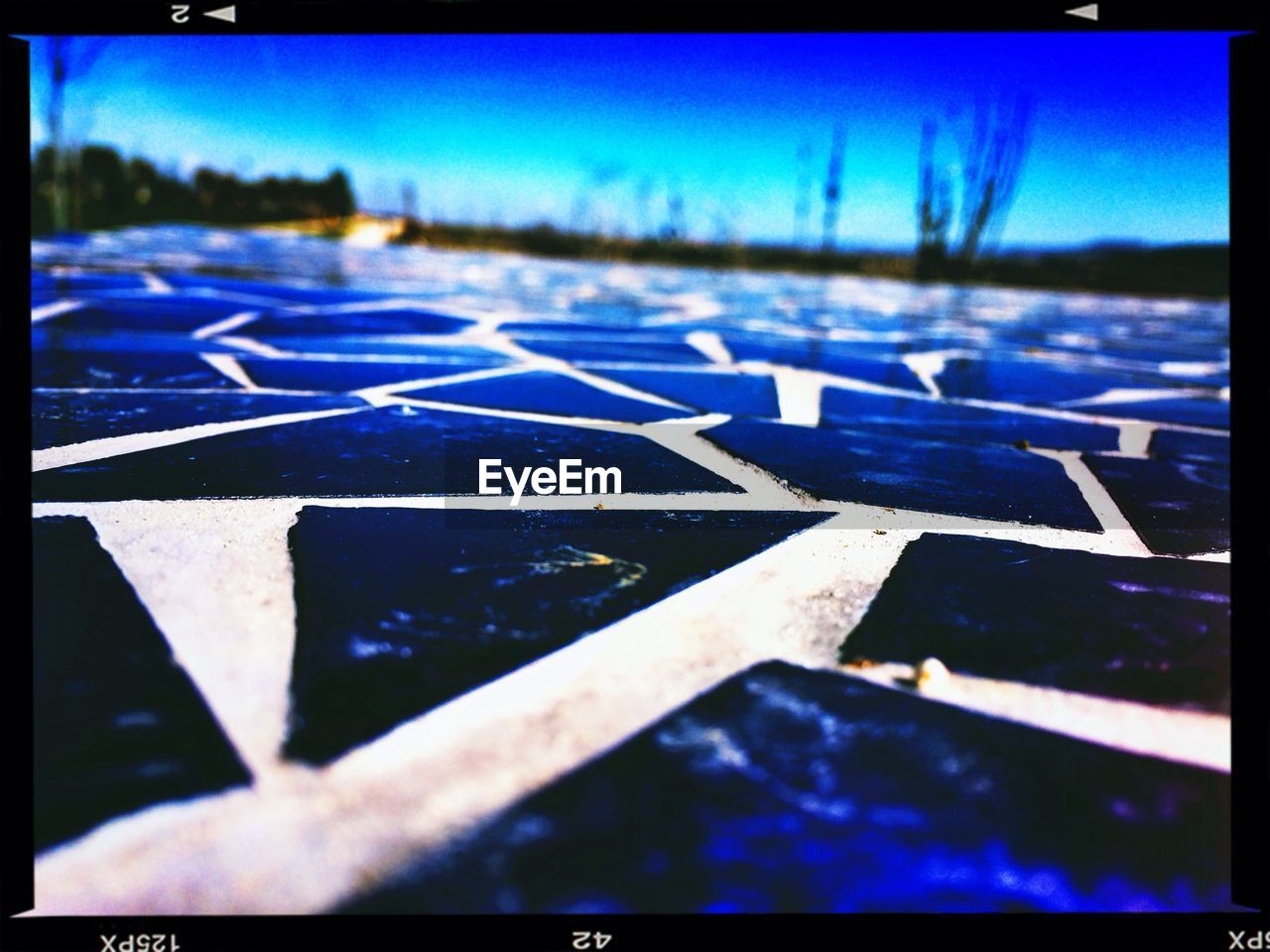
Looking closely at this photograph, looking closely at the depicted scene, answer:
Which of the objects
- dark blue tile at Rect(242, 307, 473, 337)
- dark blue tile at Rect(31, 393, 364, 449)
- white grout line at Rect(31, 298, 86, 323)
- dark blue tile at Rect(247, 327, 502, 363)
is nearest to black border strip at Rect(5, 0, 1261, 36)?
dark blue tile at Rect(31, 393, 364, 449)

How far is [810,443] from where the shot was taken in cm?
223

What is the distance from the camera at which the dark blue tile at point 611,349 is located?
362 cm

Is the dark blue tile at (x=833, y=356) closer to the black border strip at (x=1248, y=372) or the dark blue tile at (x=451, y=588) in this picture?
the dark blue tile at (x=451, y=588)

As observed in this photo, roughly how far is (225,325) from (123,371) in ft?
4.16

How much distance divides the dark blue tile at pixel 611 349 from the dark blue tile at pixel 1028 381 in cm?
104

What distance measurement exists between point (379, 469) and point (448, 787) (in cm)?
108

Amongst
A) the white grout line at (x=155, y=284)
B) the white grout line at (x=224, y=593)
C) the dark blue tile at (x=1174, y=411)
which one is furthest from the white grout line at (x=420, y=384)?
the white grout line at (x=155, y=284)

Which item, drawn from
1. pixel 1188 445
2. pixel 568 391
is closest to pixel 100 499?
pixel 568 391

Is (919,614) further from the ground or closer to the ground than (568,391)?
closer to the ground

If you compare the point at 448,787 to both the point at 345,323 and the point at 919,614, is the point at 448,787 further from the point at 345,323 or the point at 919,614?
the point at 345,323

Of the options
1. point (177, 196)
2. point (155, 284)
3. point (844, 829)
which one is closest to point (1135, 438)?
point (844, 829)

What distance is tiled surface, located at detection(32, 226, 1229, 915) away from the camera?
0.73 m

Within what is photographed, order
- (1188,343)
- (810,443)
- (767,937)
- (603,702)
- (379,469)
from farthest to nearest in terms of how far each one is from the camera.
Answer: (1188,343) → (810,443) → (379,469) → (603,702) → (767,937)

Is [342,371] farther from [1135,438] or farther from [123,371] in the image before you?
[1135,438]
